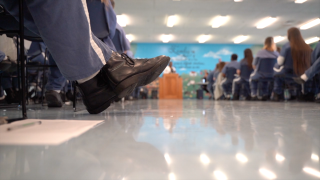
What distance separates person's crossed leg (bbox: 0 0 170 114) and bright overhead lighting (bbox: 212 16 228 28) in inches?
255

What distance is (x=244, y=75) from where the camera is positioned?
15.0 feet

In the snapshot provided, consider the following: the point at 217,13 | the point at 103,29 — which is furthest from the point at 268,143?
the point at 217,13

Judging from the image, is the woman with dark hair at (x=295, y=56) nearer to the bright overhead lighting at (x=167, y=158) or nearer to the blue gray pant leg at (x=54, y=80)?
the blue gray pant leg at (x=54, y=80)

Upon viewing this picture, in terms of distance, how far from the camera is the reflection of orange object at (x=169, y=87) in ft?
22.9

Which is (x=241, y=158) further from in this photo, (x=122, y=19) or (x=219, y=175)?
(x=122, y=19)

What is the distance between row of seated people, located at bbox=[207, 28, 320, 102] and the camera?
310cm

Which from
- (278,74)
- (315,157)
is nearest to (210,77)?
(278,74)

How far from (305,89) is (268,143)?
381 cm

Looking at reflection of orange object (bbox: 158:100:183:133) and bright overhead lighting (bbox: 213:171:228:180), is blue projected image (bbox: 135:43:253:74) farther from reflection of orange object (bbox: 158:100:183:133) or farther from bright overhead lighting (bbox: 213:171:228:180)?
bright overhead lighting (bbox: 213:171:228:180)

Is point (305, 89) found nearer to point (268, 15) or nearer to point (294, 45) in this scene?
point (294, 45)

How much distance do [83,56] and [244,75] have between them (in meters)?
4.44

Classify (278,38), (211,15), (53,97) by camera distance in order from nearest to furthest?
1. (53,97)
2. (211,15)
3. (278,38)

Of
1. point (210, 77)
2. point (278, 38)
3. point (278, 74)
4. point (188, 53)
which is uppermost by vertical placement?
point (278, 38)

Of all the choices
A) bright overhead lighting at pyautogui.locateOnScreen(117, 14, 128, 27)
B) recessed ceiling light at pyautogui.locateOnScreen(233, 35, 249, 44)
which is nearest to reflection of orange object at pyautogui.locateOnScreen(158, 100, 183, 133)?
bright overhead lighting at pyautogui.locateOnScreen(117, 14, 128, 27)
